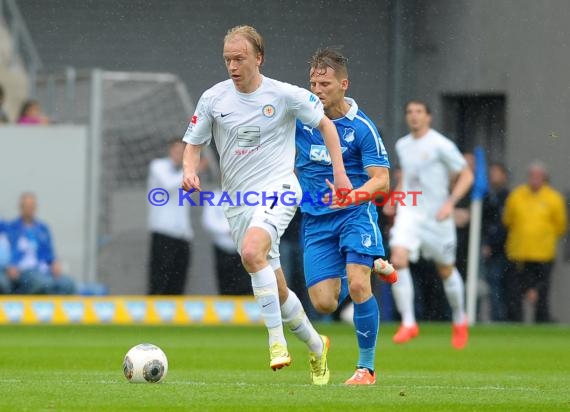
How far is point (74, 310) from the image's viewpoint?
1769 centimetres

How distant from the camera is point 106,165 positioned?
19.0 m

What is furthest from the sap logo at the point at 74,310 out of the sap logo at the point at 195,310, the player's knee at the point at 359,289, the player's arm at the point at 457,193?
the player's knee at the point at 359,289

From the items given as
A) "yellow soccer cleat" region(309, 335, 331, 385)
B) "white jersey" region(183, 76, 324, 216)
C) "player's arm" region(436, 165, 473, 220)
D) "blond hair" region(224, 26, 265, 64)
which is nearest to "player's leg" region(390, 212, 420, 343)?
"player's arm" region(436, 165, 473, 220)

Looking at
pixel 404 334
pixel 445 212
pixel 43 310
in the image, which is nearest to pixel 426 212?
pixel 445 212

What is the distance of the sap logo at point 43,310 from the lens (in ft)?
57.3

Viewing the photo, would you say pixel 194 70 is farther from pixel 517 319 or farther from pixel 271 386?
pixel 271 386

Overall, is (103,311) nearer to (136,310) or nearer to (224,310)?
(136,310)

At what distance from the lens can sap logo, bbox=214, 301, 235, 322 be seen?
59.8 feet

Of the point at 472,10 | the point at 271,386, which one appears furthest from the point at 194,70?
the point at 271,386

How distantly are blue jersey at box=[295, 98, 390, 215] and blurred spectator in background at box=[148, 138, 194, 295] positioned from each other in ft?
26.7

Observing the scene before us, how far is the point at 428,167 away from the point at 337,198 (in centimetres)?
536

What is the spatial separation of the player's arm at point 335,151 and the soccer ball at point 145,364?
1.46 meters

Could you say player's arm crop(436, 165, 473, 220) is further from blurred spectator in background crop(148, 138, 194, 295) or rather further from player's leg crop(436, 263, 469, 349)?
blurred spectator in background crop(148, 138, 194, 295)

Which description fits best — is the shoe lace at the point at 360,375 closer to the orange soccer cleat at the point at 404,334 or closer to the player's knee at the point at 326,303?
the player's knee at the point at 326,303
